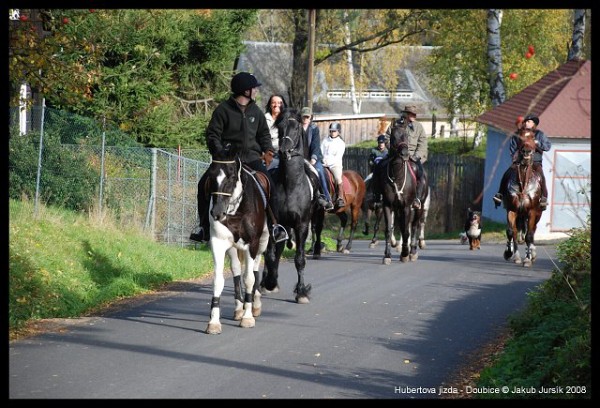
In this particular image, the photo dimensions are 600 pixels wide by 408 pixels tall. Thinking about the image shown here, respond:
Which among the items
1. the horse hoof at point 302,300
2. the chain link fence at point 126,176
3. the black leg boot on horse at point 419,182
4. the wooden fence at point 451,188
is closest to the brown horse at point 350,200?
the black leg boot on horse at point 419,182

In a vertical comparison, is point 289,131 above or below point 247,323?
above

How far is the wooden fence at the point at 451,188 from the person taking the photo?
1540 inches

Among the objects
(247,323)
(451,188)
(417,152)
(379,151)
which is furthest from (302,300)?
(451,188)

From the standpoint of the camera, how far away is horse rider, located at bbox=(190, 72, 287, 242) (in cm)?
1278

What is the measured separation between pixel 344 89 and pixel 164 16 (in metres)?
46.2

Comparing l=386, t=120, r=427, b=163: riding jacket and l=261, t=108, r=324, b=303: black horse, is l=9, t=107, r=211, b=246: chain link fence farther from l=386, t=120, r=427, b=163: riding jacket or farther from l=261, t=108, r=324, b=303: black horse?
l=261, t=108, r=324, b=303: black horse

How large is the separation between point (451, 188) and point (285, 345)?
28378 mm

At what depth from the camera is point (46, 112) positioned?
2172 cm

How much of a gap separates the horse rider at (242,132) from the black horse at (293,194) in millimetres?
872

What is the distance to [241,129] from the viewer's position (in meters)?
13.3

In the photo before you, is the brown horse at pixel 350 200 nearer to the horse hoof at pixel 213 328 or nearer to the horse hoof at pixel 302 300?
the horse hoof at pixel 302 300

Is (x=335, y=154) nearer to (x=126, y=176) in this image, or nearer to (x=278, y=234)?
(x=126, y=176)
